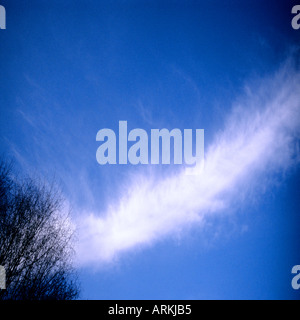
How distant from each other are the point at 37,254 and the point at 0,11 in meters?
4.91

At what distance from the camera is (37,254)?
5.71 meters

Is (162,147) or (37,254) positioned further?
(37,254)
